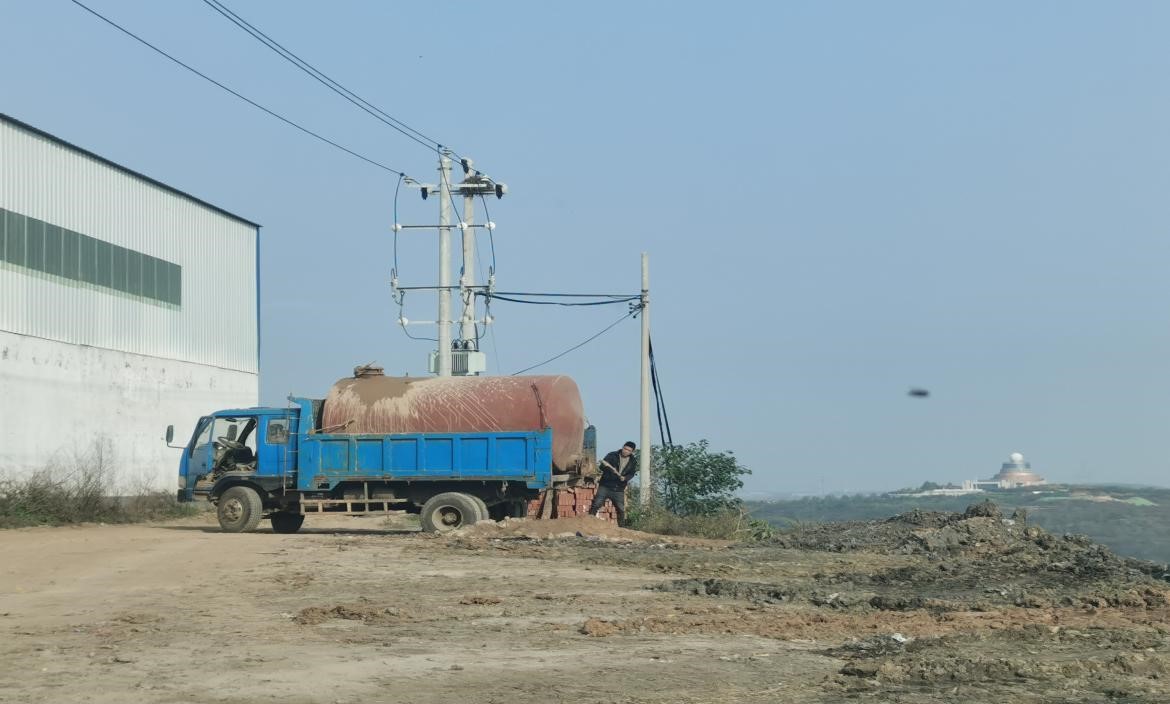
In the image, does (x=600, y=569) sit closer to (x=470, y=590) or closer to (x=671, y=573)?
(x=671, y=573)

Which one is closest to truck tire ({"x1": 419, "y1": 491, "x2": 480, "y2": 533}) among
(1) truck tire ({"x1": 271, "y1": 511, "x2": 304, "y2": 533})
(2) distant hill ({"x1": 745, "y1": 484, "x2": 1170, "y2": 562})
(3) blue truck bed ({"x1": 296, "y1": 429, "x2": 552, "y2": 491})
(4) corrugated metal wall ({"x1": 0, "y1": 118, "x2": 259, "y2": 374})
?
(3) blue truck bed ({"x1": 296, "y1": 429, "x2": 552, "y2": 491})

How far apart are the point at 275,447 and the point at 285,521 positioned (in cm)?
223

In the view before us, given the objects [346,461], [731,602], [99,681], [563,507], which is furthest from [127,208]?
[99,681]

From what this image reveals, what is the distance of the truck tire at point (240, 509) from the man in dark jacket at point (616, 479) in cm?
637

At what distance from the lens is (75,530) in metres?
28.7

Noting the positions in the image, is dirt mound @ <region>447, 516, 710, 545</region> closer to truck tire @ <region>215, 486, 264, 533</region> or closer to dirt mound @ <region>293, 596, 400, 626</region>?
truck tire @ <region>215, 486, 264, 533</region>

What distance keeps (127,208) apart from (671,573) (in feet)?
75.0

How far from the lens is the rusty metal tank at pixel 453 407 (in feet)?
84.1

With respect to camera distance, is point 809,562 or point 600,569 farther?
point 809,562

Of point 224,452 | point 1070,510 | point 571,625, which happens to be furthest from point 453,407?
point 1070,510

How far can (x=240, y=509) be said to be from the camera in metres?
26.7

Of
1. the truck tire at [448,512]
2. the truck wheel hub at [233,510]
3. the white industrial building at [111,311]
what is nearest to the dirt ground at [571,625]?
the truck tire at [448,512]

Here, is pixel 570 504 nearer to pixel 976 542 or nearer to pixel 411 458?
pixel 411 458

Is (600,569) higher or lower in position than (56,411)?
lower
